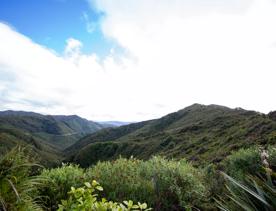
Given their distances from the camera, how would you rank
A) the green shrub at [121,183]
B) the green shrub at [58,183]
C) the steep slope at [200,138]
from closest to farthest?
the green shrub at [58,183], the green shrub at [121,183], the steep slope at [200,138]

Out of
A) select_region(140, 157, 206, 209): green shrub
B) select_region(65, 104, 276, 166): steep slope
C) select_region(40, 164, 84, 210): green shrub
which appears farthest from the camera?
select_region(65, 104, 276, 166): steep slope

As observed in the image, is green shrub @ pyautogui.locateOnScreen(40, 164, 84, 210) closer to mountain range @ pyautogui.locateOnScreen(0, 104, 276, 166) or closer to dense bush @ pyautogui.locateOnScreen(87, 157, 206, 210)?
dense bush @ pyautogui.locateOnScreen(87, 157, 206, 210)

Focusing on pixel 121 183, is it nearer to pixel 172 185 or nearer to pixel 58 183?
pixel 172 185

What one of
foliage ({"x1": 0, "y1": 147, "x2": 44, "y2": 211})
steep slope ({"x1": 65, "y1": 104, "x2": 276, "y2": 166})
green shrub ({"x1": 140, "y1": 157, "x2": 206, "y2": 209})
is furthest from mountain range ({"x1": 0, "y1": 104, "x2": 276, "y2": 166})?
foliage ({"x1": 0, "y1": 147, "x2": 44, "y2": 211})

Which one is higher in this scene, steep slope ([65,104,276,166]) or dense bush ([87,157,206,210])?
steep slope ([65,104,276,166])

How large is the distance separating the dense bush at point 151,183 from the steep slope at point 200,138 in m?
17.5

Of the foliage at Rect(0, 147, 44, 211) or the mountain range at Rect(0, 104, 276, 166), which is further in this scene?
the mountain range at Rect(0, 104, 276, 166)

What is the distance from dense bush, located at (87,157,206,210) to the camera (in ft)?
21.5

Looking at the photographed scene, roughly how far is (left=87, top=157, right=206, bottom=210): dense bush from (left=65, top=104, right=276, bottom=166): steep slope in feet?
57.3

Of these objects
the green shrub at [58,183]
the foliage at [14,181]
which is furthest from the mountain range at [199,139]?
the foliage at [14,181]

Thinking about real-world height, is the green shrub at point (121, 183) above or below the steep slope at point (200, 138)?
below

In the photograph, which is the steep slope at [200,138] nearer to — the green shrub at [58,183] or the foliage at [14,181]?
the green shrub at [58,183]

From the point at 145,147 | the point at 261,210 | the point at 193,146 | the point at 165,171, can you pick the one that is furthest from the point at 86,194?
the point at 145,147

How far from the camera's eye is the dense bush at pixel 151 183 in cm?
655
